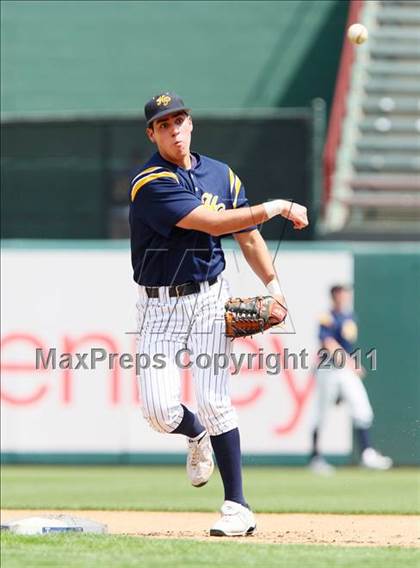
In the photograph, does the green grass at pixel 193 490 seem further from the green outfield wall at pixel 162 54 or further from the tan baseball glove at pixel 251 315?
the green outfield wall at pixel 162 54

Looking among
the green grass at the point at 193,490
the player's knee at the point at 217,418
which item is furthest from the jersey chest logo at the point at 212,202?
the green grass at the point at 193,490

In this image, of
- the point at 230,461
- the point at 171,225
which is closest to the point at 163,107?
the point at 171,225

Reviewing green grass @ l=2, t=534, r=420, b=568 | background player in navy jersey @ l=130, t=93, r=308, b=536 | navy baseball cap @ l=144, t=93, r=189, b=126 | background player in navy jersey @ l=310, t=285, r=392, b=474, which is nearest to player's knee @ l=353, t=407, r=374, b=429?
background player in navy jersey @ l=310, t=285, r=392, b=474

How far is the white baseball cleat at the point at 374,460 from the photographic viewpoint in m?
10.2

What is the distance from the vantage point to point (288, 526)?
20.7 ft

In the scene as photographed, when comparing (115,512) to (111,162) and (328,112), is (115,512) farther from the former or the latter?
(328,112)

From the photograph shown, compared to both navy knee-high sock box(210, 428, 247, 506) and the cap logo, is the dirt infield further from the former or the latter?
the cap logo

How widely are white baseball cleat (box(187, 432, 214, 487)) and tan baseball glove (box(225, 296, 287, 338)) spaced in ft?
1.81

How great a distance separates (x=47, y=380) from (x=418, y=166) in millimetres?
4957

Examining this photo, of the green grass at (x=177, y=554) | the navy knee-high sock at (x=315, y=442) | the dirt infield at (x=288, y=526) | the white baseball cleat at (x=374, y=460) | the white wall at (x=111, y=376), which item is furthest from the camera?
the white wall at (x=111, y=376)

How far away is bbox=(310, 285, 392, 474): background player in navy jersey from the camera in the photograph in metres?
10.2

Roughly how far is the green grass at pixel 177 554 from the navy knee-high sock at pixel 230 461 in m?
0.33

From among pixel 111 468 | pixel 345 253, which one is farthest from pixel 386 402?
pixel 111 468

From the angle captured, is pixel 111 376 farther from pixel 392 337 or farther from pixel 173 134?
pixel 173 134
